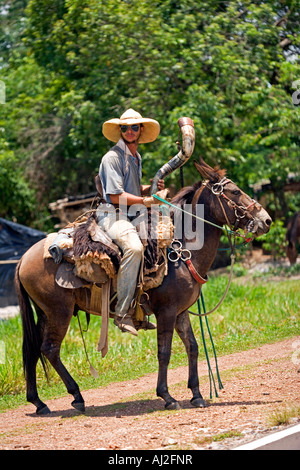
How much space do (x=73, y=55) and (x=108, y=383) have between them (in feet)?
37.0

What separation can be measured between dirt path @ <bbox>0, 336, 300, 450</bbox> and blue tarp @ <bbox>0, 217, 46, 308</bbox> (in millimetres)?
6434

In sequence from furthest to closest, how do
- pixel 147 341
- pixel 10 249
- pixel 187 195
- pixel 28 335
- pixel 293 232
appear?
pixel 293 232
pixel 10 249
pixel 147 341
pixel 28 335
pixel 187 195

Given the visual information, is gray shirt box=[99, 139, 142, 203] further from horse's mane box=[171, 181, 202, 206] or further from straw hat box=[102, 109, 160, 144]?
horse's mane box=[171, 181, 202, 206]

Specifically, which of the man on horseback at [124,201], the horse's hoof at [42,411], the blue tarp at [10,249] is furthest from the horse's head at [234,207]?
the blue tarp at [10,249]

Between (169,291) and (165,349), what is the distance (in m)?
0.61

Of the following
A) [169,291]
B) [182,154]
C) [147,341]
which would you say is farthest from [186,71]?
[169,291]

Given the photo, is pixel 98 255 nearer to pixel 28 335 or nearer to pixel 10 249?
pixel 28 335

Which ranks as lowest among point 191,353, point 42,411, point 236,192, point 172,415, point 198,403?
point 42,411

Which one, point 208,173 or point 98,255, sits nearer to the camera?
point 98,255

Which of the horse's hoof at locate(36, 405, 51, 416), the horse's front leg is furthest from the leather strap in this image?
the horse's hoof at locate(36, 405, 51, 416)

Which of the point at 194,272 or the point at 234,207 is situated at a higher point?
the point at 234,207

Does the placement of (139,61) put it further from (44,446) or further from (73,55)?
(44,446)

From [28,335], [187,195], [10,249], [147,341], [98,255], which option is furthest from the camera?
[10,249]

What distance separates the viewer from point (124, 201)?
22.8 feet
